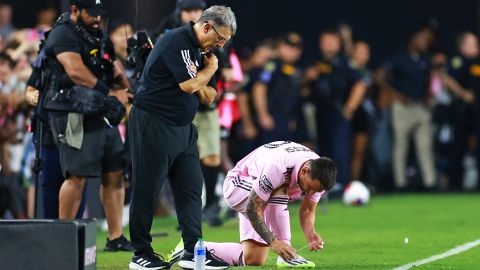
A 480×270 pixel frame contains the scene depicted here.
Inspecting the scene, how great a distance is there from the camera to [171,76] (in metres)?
8.48

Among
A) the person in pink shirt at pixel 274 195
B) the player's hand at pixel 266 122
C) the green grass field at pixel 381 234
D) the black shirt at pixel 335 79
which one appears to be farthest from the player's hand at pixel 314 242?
the black shirt at pixel 335 79

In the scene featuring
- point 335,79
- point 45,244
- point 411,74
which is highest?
point 411,74

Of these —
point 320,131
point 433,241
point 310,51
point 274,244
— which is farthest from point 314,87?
point 274,244

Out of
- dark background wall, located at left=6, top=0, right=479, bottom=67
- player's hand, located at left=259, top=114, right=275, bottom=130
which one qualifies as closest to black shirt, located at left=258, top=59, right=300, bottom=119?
player's hand, located at left=259, top=114, right=275, bottom=130

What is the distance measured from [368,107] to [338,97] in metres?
1.08

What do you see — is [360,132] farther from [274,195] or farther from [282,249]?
[282,249]

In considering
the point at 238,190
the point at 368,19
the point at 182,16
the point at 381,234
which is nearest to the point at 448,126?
the point at 368,19

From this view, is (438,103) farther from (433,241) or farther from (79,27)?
(79,27)

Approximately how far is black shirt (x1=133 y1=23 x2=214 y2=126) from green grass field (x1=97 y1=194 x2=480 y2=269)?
3.91ft

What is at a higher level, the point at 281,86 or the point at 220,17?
the point at 220,17

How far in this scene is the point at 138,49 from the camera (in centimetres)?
990

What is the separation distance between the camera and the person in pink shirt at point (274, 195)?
320 inches

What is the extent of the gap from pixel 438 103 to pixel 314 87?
2456 mm

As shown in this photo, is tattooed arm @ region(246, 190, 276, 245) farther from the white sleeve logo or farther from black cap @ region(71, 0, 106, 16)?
black cap @ region(71, 0, 106, 16)
